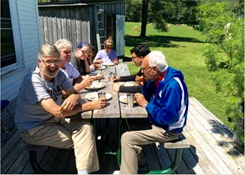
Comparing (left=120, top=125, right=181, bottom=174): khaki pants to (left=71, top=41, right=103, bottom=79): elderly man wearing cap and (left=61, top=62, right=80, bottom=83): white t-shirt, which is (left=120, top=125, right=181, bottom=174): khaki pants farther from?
(left=71, top=41, right=103, bottom=79): elderly man wearing cap

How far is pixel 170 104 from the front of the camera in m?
1.99

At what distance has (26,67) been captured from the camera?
5.33 metres

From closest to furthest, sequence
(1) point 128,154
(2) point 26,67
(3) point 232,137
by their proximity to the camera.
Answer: (1) point 128,154 → (3) point 232,137 → (2) point 26,67

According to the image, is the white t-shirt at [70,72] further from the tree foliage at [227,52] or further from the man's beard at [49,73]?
the tree foliage at [227,52]

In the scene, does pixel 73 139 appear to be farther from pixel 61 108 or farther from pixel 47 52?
pixel 47 52

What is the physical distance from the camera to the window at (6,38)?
4.36 meters

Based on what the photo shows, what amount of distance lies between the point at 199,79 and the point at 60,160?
561cm

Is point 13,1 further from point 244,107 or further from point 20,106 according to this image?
point 244,107

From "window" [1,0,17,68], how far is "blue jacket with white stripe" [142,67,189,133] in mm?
3344

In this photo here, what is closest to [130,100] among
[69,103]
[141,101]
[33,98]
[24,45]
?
[141,101]

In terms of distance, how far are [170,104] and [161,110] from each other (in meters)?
0.11

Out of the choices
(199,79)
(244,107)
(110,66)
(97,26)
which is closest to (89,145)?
(244,107)

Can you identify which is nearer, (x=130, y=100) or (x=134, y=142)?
(x=134, y=142)

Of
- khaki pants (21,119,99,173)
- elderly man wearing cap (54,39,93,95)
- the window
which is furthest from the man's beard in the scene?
the window
